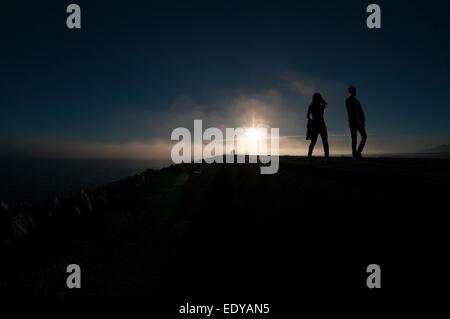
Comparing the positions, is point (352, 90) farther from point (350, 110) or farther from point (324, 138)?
point (324, 138)

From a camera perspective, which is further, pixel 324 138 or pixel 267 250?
pixel 324 138

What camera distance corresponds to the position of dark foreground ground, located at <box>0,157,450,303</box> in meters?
2.13

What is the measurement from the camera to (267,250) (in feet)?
10.2

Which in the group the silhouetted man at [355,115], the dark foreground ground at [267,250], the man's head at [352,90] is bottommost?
the dark foreground ground at [267,250]

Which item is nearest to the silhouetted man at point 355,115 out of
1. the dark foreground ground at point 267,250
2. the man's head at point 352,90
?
the man's head at point 352,90

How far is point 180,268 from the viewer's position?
3.01 metres

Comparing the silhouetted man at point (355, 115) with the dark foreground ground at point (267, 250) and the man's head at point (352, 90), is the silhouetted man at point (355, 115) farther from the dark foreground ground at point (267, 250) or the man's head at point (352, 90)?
the dark foreground ground at point (267, 250)

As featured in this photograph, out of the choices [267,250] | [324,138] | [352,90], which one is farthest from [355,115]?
[267,250]

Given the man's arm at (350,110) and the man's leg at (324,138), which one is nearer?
the man's leg at (324,138)

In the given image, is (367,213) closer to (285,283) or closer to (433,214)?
(433,214)

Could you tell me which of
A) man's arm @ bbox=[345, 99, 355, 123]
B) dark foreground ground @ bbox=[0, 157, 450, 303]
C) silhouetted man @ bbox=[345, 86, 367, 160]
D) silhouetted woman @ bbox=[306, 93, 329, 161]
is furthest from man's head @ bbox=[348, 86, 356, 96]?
dark foreground ground @ bbox=[0, 157, 450, 303]

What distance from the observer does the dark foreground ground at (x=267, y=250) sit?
2129 mm

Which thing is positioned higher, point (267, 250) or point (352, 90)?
point (352, 90)
